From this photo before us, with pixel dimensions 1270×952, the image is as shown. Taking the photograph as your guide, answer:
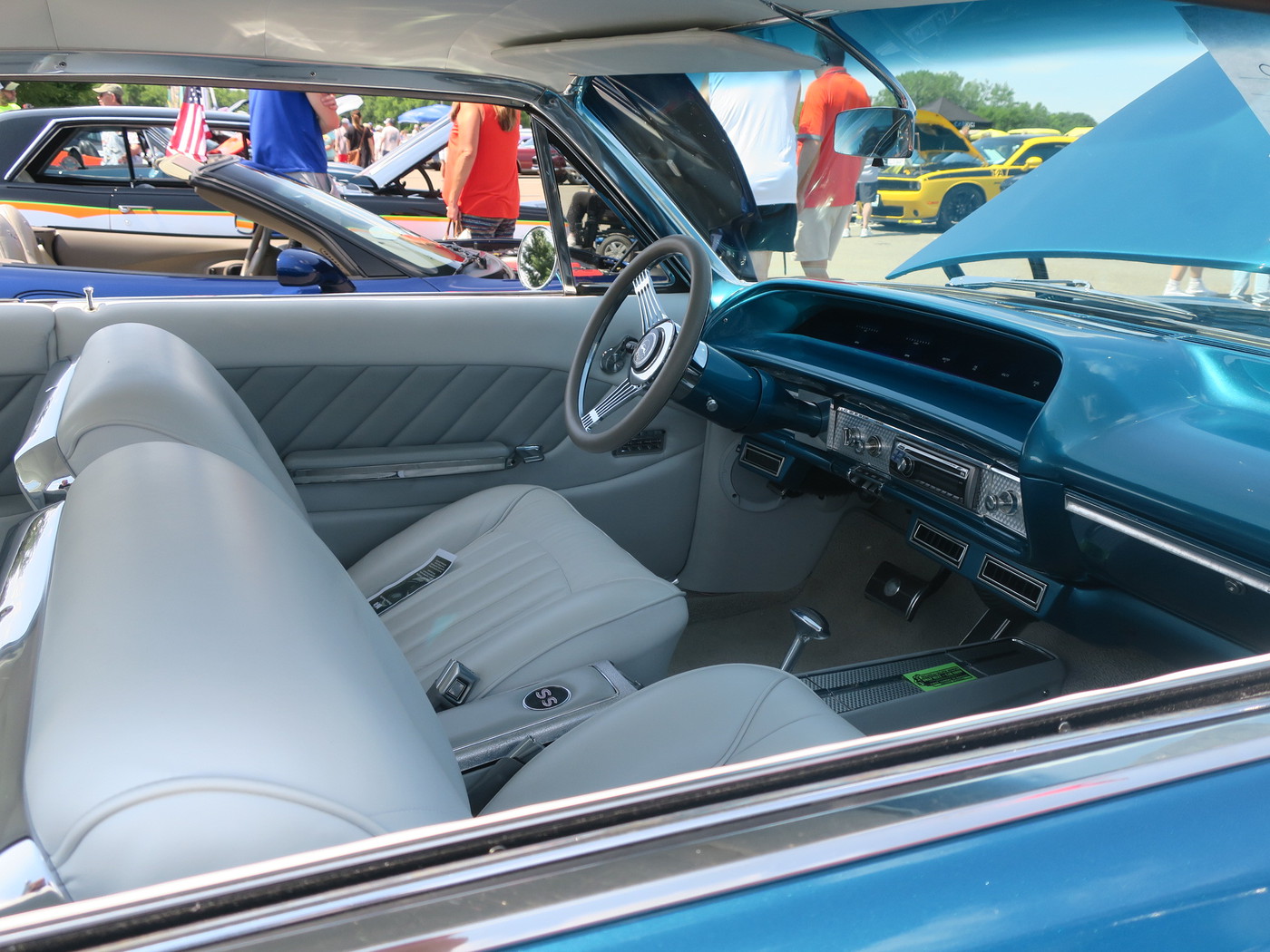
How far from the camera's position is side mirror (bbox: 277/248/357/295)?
8.69ft

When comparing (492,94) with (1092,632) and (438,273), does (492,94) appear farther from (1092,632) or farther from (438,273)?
A: (1092,632)

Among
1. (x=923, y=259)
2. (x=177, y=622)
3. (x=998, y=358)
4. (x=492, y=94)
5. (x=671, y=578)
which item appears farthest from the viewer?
(x=671, y=578)

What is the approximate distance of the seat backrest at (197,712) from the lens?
2.03 feet

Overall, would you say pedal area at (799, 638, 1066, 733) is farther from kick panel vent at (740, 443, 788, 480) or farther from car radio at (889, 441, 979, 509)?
kick panel vent at (740, 443, 788, 480)

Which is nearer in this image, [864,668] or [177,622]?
[177,622]

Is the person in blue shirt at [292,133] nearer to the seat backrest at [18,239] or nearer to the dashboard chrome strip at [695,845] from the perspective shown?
the seat backrest at [18,239]

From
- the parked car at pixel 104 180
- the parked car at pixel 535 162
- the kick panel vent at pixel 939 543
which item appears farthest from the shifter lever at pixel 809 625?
the parked car at pixel 104 180

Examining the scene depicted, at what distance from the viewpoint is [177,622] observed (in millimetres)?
784

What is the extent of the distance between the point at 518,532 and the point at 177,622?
132 cm

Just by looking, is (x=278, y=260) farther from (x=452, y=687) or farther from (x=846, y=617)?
(x=846, y=617)

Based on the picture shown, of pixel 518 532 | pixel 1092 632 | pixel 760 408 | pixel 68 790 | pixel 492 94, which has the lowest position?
pixel 1092 632

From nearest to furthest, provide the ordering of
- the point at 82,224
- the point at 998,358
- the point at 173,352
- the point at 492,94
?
the point at 173,352
the point at 998,358
the point at 492,94
the point at 82,224

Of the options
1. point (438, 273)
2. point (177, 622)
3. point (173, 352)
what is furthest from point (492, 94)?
point (177, 622)

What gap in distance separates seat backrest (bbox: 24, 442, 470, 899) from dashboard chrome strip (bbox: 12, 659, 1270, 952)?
1.4 inches
